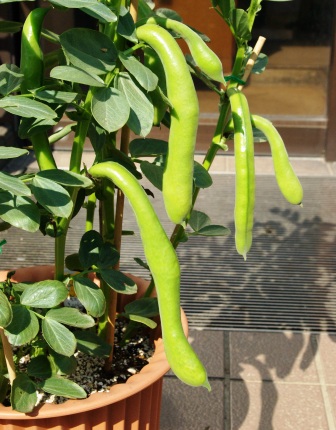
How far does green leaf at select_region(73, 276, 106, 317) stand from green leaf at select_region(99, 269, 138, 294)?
0.13 feet

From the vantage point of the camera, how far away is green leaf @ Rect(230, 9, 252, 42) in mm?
1442

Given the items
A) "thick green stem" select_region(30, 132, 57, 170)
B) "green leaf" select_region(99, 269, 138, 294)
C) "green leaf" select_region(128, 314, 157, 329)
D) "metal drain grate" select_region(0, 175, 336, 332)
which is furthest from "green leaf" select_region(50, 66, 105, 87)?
"metal drain grate" select_region(0, 175, 336, 332)

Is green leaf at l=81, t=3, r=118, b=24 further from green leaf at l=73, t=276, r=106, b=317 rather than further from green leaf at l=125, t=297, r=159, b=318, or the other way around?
green leaf at l=125, t=297, r=159, b=318

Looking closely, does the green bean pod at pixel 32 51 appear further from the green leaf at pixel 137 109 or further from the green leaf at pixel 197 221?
the green leaf at pixel 197 221

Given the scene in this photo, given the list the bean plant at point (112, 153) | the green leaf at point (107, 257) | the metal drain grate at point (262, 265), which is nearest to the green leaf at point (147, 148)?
the bean plant at point (112, 153)

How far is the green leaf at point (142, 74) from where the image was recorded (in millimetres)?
1249

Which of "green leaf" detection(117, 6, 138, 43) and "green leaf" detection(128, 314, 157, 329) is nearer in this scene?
"green leaf" detection(117, 6, 138, 43)

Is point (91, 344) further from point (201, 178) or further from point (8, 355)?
point (201, 178)

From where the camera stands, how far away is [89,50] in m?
1.30

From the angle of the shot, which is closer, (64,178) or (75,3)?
(75,3)

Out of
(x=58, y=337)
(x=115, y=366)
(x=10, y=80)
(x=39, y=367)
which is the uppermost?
(x=10, y=80)

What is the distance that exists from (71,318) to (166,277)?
1.04ft

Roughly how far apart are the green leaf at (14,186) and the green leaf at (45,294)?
11.4 inches

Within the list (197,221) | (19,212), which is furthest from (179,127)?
(197,221)
